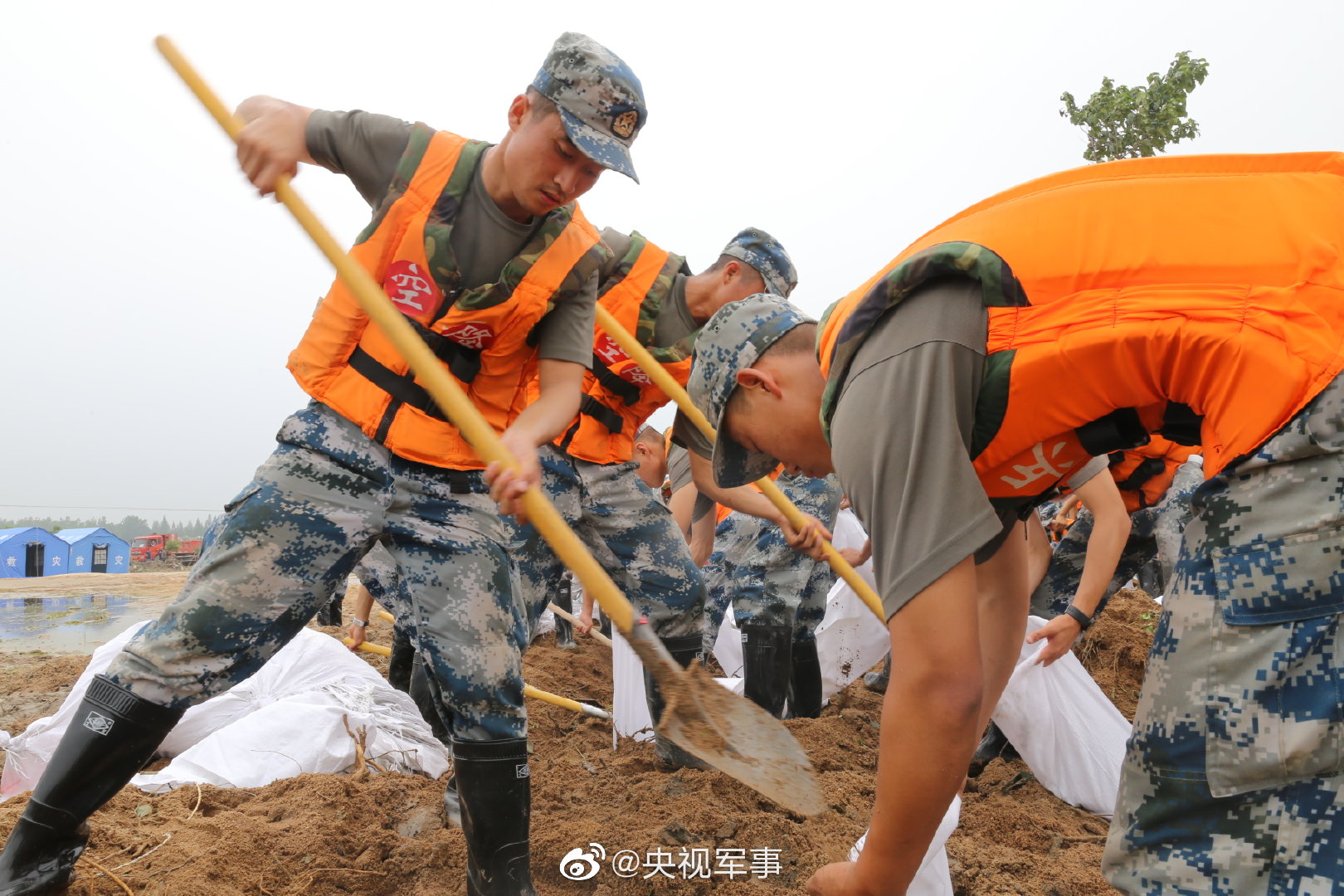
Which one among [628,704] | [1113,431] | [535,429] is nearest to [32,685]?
[628,704]

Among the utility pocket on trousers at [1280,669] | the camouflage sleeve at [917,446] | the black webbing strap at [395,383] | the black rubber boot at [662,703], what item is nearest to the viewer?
the utility pocket on trousers at [1280,669]

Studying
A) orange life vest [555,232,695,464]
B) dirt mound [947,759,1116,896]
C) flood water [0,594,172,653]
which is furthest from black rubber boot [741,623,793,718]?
flood water [0,594,172,653]

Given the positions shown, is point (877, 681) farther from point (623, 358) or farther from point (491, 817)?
point (491, 817)

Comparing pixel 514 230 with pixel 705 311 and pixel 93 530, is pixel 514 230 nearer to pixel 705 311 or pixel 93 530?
pixel 705 311

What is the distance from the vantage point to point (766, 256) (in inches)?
137

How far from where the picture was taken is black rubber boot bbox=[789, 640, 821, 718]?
13.2 feet

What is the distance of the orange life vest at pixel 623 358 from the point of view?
3.47 meters

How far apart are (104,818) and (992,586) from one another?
2489mm

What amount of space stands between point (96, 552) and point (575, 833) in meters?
15.0

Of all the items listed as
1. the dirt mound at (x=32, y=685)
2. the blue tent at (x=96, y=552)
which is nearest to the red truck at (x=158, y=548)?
the blue tent at (x=96, y=552)

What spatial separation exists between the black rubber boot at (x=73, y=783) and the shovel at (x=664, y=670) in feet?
3.02

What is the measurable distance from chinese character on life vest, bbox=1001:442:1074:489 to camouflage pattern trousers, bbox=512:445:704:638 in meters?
2.19

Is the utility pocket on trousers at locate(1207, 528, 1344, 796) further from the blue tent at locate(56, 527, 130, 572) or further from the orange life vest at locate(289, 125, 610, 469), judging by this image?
the blue tent at locate(56, 527, 130, 572)

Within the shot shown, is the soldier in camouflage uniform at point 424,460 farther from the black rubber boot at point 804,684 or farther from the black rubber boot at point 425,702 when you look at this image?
the black rubber boot at point 804,684
